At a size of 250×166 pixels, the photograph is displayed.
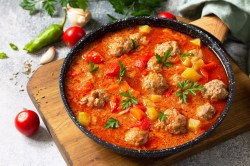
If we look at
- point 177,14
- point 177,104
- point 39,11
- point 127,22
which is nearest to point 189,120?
point 177,104

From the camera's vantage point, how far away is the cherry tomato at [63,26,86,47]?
617 cm

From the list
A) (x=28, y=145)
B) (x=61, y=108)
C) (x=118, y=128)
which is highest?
(x=118, y=128)

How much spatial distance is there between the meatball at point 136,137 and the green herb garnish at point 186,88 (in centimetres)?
56

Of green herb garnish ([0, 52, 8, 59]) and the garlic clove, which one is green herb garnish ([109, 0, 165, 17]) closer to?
the garlic clove

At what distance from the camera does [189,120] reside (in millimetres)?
4516

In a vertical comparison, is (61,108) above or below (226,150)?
above

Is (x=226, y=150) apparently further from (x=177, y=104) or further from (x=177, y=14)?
(x=177, y=14)

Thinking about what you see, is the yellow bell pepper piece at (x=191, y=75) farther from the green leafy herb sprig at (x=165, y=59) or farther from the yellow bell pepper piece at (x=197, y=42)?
the yellow bell pepper piece at (x=197, y=42)

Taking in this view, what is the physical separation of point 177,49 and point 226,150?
1313 millimetres

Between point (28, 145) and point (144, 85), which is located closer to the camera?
point (144, 85)

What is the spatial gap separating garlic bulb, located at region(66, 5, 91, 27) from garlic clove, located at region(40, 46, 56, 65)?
1.81 ft

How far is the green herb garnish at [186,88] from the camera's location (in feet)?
15.2

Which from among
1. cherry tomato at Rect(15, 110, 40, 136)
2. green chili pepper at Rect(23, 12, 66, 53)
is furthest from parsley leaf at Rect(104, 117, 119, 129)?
green chili pepper at Rect(23, 12, 66, 53)

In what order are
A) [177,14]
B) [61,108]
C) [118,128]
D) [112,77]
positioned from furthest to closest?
1. [177,14]
2. [61,108]
3. [112,77]
4. [118,128]
